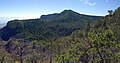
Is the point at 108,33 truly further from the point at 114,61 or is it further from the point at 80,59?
the point at 80,59

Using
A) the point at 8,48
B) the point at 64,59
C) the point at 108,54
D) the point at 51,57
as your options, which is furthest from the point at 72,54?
the point at 8,48

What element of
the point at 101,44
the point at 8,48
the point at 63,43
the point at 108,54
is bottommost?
the point at 8,48

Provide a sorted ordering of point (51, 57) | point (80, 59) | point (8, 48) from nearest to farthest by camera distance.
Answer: point (80, 59)
point (51, 57)
point (8, 48)

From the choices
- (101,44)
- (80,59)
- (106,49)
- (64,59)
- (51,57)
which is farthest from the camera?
(51,57)

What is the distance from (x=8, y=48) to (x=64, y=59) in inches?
4580

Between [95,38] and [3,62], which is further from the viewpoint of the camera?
[3,62]

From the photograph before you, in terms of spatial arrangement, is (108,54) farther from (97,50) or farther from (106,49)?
(97,50)

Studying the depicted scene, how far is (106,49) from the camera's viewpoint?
54719 millimetres

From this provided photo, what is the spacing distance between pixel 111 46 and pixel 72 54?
19249mm

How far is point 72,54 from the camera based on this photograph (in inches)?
2867

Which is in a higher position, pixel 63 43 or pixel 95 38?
pixel 95 38

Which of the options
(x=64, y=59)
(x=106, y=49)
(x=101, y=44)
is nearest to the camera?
(x=101, y=44)

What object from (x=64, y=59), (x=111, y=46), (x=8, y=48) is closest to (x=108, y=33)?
(x=111, y=46)

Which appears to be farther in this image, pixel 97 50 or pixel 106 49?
pixel 106 49
